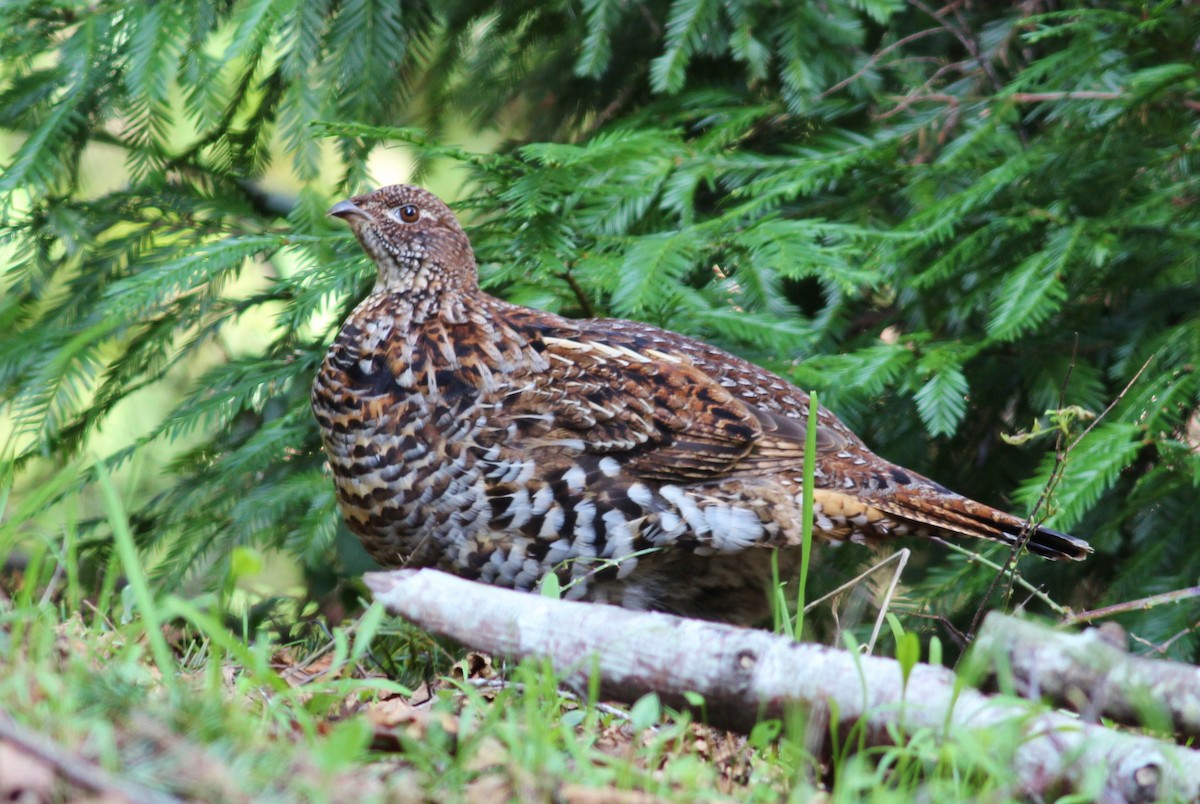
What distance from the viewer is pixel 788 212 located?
13.0ft

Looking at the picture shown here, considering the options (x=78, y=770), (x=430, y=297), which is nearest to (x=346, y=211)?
(x=430, y=297)

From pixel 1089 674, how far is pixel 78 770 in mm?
1560

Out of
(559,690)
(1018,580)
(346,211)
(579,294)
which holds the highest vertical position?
(346,211)

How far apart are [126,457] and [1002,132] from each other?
120 inches

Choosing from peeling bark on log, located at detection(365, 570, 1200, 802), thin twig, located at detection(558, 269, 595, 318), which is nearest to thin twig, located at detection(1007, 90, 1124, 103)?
thin twig, located at detection(558, 269, 595, 318)

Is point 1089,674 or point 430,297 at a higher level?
point 430,297

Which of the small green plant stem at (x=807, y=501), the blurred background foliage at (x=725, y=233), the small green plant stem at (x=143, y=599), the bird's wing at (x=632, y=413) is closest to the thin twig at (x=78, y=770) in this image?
the small green plant stem at (x=143, y=599)

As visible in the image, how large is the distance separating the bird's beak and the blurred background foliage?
123 mm

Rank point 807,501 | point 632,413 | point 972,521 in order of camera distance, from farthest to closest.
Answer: point 632,413, point 972,521, point 807,501

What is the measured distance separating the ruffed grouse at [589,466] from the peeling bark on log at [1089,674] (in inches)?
47.3

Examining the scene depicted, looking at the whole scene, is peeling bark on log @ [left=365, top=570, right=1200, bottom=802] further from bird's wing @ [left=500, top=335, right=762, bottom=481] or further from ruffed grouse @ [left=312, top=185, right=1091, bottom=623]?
bird's wing @ [left=500, top=335, right=762, bottom=481]

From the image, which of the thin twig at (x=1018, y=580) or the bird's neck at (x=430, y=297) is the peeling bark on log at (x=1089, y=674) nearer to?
the thin twig at (x=1018, y=580)

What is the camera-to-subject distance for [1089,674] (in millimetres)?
1969

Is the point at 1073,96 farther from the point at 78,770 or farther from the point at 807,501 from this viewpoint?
the point at 78,770
